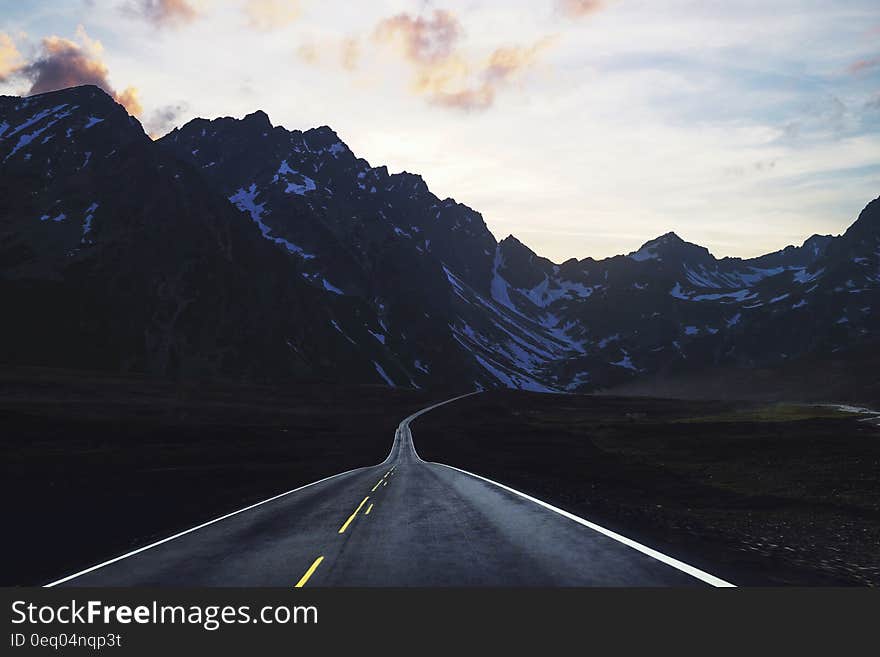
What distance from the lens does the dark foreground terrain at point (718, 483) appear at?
1322 cm

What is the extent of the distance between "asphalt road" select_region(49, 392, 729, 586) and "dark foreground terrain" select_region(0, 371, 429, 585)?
217cm

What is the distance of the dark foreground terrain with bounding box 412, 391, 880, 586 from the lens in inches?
520

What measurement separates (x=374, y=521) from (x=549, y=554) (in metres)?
6.04

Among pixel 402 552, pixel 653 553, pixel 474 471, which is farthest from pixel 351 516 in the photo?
pixel 474 471

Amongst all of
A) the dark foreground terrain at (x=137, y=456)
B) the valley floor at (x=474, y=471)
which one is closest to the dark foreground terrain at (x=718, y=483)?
the valley floor at (x=474, y=471)

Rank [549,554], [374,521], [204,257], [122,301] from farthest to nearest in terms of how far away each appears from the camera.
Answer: [204,257]
[122,301]
[374,521]
[549,554]

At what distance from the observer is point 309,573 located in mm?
10984

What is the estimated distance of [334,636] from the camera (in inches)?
327

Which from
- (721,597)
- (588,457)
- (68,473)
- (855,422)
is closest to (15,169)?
(68,473)

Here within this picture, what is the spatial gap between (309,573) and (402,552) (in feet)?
6.93

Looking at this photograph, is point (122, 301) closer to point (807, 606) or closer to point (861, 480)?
point (861, 480)

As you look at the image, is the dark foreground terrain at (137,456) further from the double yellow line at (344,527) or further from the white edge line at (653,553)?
the white edge line at (653,553)

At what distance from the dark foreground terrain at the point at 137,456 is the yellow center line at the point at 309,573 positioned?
16.8 ft

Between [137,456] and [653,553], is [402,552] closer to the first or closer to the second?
[653,553]
